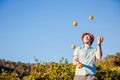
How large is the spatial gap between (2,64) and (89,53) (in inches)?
946

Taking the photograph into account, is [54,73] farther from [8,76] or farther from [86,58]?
[86,58]

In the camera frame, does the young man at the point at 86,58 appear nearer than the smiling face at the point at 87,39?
Yes

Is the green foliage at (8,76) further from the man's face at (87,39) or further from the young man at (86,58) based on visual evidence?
the man's face at (87,39)

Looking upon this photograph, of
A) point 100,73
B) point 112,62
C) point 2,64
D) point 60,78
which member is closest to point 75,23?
point 60,78

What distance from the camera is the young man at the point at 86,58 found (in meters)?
7.01

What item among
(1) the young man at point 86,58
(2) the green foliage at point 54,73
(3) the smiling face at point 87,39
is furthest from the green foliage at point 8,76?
(3) the smiling face at point 87,39

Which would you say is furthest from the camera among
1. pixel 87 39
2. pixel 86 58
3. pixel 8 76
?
pixel 8 76

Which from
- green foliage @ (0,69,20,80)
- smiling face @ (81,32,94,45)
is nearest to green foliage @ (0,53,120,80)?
green foliage @ (0,69,20,80)

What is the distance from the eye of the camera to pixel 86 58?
23.4ft

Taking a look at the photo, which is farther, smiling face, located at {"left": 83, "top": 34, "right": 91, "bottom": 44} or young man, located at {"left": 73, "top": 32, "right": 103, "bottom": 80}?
smiling face, located at {"left": 83, "top": 34, "right": 91, "bottom": 44}

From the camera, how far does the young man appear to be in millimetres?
7012

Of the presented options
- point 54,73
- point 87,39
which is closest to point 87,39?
point 87,39

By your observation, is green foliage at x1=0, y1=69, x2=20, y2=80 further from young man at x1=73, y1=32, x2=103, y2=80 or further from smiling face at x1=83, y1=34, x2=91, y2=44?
smiling face at x1=83, y1=34, x2=91, y2=44

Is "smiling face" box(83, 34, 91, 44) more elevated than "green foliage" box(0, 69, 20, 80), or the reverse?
"smiling face" box(83, 34, 91, 44)
